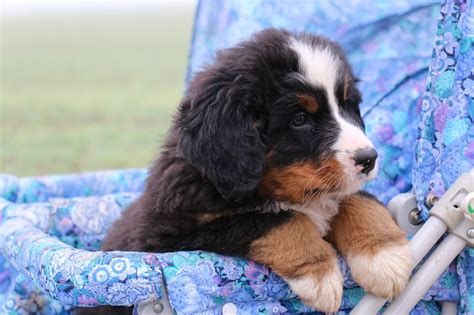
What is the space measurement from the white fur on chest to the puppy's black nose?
314mm

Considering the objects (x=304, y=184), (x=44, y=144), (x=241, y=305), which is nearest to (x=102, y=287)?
(x=241, y=305)

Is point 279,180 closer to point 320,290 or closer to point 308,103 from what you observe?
point 308,103

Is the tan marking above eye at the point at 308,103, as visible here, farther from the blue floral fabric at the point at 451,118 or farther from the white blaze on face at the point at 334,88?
the blue floral fabric at the point at 451,118

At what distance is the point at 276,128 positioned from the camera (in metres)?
2.99

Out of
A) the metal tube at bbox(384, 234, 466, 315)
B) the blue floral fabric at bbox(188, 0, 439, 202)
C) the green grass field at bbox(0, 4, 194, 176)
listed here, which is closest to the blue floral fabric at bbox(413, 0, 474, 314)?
the metal tube at bbox(384, 234, 466, 315)

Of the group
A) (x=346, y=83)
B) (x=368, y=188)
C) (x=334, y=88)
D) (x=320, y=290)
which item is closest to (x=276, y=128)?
(x=334, y=88)

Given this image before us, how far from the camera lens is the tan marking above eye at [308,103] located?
9.84ft

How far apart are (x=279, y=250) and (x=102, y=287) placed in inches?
25.7

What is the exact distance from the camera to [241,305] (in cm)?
284

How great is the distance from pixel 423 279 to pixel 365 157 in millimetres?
497

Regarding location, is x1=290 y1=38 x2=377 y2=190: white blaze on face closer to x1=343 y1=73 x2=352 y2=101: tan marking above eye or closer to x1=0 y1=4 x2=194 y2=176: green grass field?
x1=343 y1=73 x2=352 y2=101: tan marking above eye

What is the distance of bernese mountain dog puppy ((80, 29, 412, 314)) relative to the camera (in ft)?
9.34

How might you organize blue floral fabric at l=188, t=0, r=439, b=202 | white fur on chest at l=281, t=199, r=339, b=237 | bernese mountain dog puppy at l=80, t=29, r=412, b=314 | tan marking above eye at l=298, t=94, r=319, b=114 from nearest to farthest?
bernese mountain dog puppy at l=80, t=29, r=412, b=314, tan marking above eye at l=298, t=94, r=319, b=114, white fur on chest at l=281, t=199, r=339, b=237, blue floral fabric at l=188, t=0, r=439, b=202

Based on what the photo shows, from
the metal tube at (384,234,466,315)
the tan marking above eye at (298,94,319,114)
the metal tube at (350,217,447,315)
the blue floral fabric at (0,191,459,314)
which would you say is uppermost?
the tan marking above eye at (298,94,319,114)
